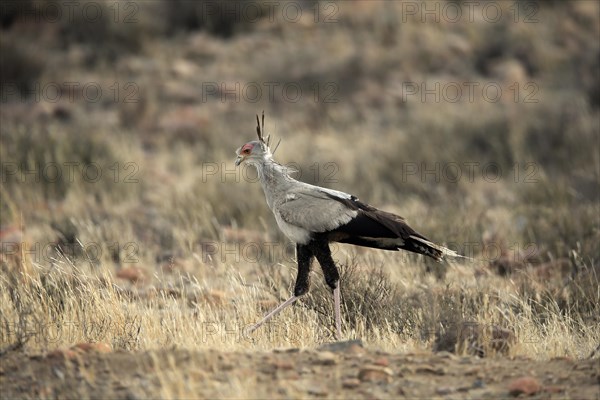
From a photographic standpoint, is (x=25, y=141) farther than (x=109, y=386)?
Yes

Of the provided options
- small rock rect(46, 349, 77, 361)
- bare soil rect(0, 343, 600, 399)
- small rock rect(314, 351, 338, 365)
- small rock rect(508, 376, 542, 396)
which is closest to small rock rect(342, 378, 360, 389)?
bare soil rect(0, 343, 600, 399)

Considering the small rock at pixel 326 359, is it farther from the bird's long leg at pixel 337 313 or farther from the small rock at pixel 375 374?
the bird's long leg at pixel 337 313

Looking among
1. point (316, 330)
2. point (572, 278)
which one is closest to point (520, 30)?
point (572, 278)

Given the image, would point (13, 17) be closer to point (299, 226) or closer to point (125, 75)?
point (125, 75)

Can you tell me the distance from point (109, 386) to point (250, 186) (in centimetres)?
825

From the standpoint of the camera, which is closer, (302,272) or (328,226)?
(328,226)

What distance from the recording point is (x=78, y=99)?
54.6 ft

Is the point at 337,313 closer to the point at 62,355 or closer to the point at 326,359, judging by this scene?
the point at 326,359

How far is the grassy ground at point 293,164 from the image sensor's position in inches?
257

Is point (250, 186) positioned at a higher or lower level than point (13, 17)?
lower

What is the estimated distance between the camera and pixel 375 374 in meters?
4.68

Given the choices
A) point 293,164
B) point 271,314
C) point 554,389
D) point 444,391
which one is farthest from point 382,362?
point 293,164

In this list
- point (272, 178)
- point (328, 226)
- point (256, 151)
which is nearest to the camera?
point (328, 226)

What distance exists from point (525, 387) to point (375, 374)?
28.5 inches
